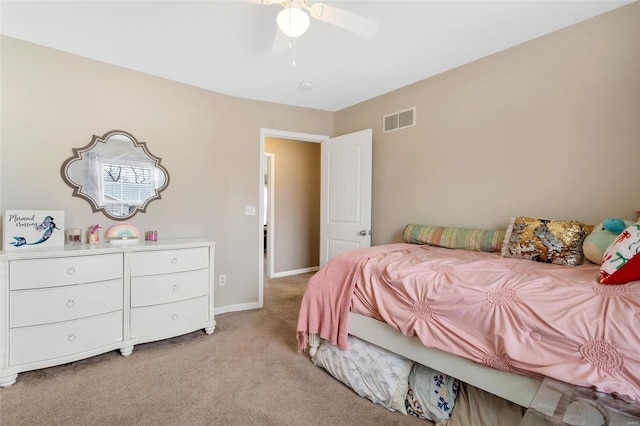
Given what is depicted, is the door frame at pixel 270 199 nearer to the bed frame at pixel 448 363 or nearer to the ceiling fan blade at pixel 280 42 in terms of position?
the ceiling fan blade at pixel 280 42

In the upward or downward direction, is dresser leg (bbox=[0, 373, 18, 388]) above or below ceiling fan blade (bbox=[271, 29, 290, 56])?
below

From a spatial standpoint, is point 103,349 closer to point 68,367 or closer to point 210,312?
point 68,367

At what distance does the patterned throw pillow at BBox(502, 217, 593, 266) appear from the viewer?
1812 millimetres

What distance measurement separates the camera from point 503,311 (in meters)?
1.30

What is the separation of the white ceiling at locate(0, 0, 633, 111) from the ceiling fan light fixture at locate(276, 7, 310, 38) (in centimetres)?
30

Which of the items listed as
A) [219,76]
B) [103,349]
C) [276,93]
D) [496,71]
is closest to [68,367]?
[103,349]

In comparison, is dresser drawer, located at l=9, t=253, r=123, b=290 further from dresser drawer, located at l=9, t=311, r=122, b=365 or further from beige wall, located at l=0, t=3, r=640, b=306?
beige wall, located at l=0, t=3, r=640, b=306

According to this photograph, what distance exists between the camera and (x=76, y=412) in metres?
1.63

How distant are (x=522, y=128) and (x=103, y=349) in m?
3.47

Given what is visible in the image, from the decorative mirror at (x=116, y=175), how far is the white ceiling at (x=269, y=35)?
2.34 ft

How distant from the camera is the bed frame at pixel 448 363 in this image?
125cm

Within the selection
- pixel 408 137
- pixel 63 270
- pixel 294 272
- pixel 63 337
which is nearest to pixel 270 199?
pixel 294 272

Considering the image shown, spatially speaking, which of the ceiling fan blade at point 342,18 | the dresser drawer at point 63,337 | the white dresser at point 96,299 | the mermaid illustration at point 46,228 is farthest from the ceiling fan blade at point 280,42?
the dresser drawer at point 63,337

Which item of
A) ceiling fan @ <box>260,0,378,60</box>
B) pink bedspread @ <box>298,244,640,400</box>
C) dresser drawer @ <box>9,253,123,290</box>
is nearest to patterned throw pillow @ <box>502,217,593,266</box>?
pink bedspread @ <box>298,244,640,400</box>
